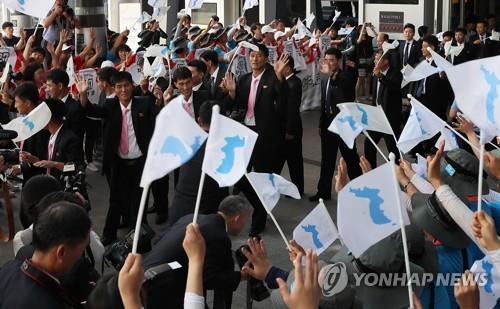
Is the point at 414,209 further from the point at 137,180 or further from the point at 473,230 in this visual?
the point at 137,180

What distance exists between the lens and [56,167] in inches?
271

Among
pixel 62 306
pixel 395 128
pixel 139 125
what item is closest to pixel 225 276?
pixel 62 306

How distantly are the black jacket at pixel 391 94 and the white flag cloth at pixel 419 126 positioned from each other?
5.09 m

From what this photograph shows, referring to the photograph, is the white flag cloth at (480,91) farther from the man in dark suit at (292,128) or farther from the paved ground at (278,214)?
the man in dark suit at (292,128)

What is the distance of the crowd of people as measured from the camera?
11.2 feet

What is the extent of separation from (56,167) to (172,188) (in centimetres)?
369

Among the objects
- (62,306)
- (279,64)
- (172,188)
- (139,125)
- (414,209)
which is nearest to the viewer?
(62,306)

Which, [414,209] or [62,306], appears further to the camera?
[414,209]

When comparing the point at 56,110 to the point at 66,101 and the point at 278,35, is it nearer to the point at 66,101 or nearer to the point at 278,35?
the point at 66,101

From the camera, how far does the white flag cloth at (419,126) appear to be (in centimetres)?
538

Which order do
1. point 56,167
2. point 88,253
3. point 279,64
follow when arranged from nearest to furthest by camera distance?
1. point 88,253
2. point 56,167
3. point 279,64

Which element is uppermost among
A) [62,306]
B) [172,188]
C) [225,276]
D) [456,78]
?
[456,78]

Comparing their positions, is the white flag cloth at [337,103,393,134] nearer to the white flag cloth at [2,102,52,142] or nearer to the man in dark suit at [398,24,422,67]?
the white flag cloth at [2,102,52,142]

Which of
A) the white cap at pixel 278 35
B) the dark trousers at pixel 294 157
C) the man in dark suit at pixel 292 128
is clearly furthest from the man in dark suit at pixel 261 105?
the white cap at pixel 278 35
